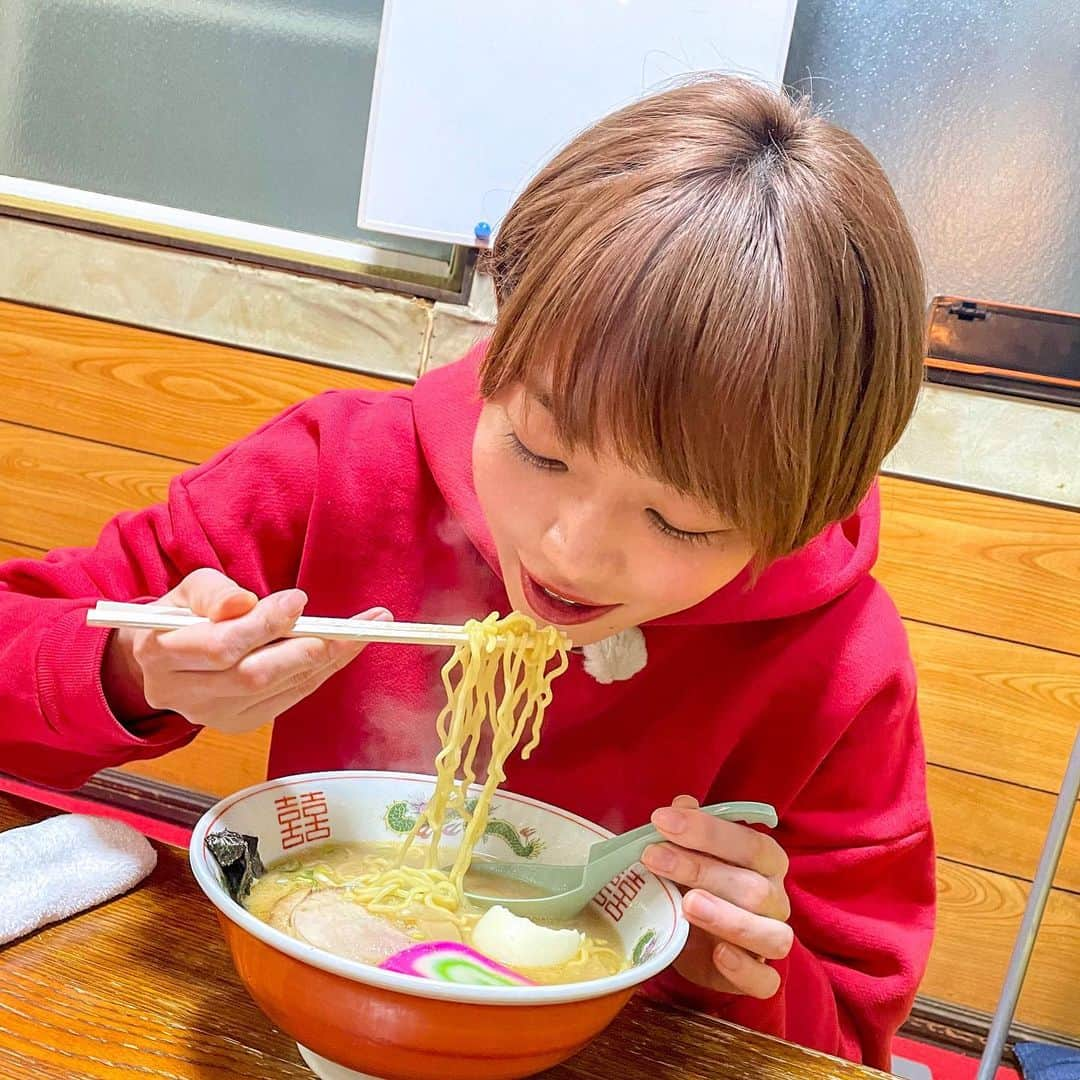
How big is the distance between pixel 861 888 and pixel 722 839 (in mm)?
366

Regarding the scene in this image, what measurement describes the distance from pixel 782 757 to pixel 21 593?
0.84 m

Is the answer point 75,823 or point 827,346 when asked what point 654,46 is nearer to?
point 827,346

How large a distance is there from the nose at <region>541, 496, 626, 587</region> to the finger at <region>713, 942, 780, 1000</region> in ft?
1.13

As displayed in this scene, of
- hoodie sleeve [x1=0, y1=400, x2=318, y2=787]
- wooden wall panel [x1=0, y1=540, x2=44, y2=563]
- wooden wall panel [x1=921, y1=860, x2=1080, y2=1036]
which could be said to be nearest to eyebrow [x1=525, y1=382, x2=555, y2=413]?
hoodie sleeve [x1=0, y1=400, x2=318, y2=787]

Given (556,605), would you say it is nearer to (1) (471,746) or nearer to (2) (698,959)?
(1) (471,746)

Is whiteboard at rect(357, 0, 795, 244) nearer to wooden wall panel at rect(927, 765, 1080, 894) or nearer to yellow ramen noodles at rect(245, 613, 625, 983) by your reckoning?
yellow ramen noodles at rect(245, 613, 625, 983)

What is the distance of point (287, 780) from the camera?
901 mm

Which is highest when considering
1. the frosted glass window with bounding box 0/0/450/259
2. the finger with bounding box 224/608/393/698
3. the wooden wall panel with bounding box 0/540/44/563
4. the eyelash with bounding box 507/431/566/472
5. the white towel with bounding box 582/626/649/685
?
the frosted glass window with bounding box 0/0/450/259

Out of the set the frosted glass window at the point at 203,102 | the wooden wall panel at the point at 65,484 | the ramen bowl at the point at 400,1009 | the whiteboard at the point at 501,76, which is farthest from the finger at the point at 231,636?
the wooden wall panel at the point at 65,484

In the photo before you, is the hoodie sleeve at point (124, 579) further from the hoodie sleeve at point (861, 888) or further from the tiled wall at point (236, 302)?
the tiled wall at point (236, 302)

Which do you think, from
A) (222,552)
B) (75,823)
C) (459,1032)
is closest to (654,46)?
(222,552)

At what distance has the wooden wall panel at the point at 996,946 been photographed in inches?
95.8

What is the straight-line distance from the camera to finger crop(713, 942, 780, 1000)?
0.91m

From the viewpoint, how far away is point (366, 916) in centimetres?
83
